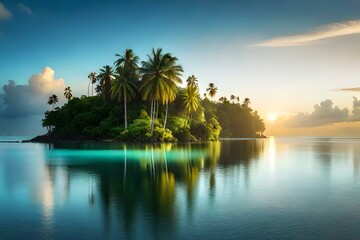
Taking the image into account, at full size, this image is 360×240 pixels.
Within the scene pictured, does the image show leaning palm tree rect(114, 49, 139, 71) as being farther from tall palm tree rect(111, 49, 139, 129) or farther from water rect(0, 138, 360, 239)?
water rect(0, 138, 360, 239)

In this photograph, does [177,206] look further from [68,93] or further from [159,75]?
[68,93]

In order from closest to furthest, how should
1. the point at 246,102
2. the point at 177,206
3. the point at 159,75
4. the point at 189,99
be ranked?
Answer: the point at 177,206
the point at 159,75
the point at 189,99
the point at 246,102

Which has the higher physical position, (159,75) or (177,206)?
(159,75)

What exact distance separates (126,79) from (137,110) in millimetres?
8181

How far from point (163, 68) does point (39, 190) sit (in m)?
54.2

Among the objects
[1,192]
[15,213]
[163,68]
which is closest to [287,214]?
[15,213]

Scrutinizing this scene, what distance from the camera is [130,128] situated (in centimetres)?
7488

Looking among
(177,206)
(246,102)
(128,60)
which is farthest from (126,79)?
(246,102)

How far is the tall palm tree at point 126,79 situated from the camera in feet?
250

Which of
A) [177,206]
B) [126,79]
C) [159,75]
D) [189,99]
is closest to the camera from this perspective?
[177,206]

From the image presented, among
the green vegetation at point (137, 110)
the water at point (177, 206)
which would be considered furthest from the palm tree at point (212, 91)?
the water at point (177, 206)

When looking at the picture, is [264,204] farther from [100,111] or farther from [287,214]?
[100,111]

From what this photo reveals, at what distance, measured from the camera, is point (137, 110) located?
3236 inches

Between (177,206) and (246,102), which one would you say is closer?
(177,206)
